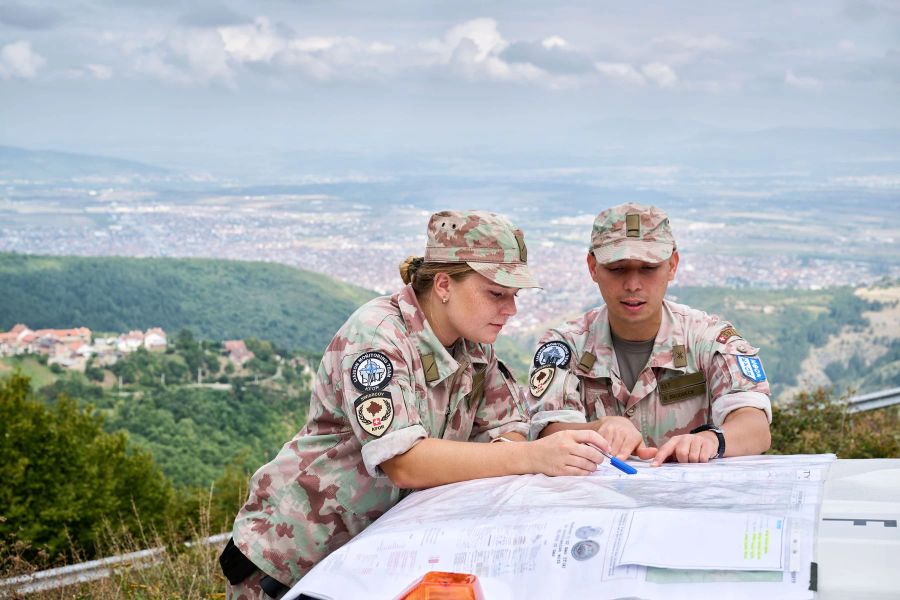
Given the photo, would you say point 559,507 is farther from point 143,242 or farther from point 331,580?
point 143,242

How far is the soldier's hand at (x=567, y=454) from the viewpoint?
281cm

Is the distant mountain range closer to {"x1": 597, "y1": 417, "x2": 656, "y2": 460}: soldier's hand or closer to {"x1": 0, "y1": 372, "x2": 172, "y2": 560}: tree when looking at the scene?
{"x1": 0, "y1": 372, "x2": 172, "y2": 560}: tree

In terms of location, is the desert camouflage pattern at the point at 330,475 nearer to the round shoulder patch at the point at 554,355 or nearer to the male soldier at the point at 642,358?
the male soldier at the point at 642,358

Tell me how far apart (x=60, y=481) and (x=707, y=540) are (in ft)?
37.3

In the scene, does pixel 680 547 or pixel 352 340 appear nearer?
pixel 680 547

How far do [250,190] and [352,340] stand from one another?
89.3 metres

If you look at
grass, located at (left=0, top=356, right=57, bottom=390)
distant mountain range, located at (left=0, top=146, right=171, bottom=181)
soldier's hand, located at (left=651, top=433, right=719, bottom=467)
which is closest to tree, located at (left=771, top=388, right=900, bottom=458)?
soldier's hand, located at (left=651, top=433, right=719, bottom=467)

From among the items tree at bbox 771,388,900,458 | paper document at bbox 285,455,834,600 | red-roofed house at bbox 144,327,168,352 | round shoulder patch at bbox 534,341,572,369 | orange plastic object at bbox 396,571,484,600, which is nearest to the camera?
paper document at bbox 285,455,834,600

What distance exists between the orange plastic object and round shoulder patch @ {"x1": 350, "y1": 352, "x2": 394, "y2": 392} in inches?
30.6

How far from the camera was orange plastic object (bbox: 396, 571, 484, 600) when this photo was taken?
2.10 meters

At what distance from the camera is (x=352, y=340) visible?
2.98m

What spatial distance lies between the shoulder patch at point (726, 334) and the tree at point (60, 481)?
832 centimetres

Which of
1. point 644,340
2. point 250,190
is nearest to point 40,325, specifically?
point 644,340

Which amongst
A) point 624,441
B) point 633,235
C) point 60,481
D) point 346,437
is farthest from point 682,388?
point 60,481
